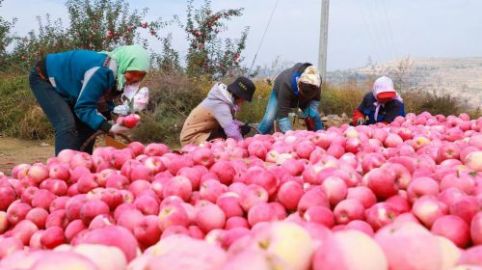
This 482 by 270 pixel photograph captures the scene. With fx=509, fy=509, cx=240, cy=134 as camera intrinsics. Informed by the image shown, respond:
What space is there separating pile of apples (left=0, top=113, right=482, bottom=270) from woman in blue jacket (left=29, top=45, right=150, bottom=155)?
1022 millimetres

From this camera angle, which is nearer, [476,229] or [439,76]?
[476,229]

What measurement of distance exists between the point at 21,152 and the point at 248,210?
745 centimetres

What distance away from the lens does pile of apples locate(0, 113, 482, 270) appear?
1.19 m

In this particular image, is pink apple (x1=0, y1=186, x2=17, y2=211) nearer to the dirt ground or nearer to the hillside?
the dirt ground

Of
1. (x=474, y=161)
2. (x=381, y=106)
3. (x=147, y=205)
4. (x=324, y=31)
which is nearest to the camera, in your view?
(x=147, y=205)

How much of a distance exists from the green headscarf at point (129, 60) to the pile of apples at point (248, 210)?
3.62 ft

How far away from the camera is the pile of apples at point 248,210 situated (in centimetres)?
119

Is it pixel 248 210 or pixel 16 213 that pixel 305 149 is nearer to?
pixel 248 210

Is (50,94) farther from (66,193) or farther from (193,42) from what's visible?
(193,42)

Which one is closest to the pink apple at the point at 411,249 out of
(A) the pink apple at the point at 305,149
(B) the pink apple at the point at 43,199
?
(B) the pink apple at the point at 43,199

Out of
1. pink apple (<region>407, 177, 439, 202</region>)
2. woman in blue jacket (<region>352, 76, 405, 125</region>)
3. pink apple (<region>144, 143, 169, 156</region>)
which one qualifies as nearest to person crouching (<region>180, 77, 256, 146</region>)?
woman in blue jacket (<region>352, 76, 405, 125</region>)

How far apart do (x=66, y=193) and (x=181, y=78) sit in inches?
316

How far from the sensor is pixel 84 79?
4047mm

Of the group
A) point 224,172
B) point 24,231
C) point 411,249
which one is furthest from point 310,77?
point 411,249
